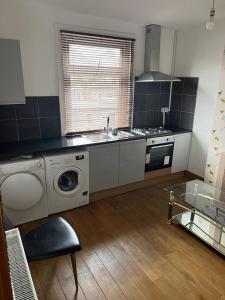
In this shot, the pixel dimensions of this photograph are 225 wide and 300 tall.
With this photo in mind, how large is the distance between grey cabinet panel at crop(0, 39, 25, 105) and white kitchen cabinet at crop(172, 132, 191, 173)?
7.83ft

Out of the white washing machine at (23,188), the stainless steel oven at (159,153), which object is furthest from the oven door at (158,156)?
the white washing machine at (23,188)

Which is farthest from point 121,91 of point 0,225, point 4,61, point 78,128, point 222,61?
point 0,225

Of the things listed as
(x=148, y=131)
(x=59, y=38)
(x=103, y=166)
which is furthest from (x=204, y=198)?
(x=59, y=38)

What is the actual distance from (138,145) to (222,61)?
1.60 metres

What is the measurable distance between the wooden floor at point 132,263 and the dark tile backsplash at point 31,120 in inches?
42.9

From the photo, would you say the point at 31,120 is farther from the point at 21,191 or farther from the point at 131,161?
the point at 131,161

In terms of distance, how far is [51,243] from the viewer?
1643mm

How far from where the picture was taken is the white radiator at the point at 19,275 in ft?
2.89

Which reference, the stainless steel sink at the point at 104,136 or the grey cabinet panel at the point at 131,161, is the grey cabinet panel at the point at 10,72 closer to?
the stainless steel sink at the point at 104,136

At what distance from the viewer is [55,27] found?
2.74m

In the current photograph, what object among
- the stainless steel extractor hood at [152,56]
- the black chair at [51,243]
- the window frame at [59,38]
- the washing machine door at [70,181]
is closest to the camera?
the black chair at [51,243]

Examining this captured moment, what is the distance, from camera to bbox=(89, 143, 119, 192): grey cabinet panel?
2.88 metres

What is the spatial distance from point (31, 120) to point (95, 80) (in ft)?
3.48

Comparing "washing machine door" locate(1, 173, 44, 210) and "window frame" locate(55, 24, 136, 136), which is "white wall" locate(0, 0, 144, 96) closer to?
"window frame" locate(55, 24, 136, 136)
